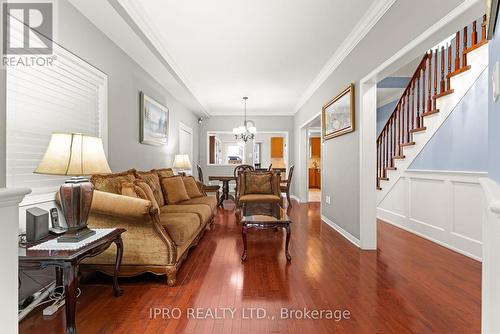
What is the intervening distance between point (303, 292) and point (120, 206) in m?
1.66

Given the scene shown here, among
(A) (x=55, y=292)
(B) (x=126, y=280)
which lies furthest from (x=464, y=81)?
(A) (x=55, y=292)

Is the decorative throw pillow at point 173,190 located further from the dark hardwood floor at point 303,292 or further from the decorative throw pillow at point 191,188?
the dark hardwood floor at point 303,292

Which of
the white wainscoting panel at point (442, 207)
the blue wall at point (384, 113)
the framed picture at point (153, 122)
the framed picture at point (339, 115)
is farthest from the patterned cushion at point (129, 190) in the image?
the blue wall at point (384, 113)

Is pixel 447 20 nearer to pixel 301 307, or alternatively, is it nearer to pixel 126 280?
pixel 301 307

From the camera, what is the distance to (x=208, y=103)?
6.69 meters

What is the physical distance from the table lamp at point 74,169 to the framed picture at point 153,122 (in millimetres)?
2013

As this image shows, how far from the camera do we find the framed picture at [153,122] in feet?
12.2

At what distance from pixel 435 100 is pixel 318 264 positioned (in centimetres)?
282

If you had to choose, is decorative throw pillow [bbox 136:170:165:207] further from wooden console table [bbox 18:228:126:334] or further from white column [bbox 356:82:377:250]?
white column [bbox 356:82:377:250]

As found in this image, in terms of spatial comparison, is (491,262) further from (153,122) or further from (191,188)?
(153,122)

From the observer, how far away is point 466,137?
2.95m

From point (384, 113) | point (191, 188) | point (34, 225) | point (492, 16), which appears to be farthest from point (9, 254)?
point (384, 113)

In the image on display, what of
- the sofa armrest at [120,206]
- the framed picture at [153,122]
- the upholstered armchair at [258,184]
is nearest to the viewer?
the sofa armrest at [120,206]

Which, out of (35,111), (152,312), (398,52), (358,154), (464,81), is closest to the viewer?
(152,312)
